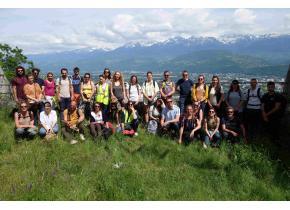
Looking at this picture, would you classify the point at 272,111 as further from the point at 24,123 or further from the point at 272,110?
the point at 24,123

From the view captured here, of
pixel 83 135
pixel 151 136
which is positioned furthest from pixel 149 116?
pixel 83 135

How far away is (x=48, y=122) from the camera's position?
11.1 meters

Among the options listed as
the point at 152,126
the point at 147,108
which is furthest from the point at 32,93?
the point at 152,126

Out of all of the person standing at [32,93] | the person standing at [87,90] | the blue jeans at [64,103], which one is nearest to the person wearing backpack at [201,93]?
the person standing at [87,90]

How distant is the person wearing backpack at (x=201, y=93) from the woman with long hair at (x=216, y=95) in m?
0.18

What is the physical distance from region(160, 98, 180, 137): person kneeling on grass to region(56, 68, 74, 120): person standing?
3.36 m

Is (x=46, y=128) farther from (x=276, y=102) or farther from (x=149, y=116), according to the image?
(x=276, y=102)

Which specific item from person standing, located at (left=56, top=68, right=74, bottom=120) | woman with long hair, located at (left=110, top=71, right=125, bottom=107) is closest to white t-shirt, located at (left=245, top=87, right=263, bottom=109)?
woman with long hair, located at (left=110, top=71, right=125, bottom=107)

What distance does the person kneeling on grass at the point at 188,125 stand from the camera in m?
11.1

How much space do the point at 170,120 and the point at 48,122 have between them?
13.3 ft

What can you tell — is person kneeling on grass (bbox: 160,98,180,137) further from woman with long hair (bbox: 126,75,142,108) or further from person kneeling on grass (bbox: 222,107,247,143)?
person kneeling on grass (bbox: 222,107,247,143)

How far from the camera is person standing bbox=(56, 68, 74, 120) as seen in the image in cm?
1204

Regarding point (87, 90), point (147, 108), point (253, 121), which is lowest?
point (253, 121)

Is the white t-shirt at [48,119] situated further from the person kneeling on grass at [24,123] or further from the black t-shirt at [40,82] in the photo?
the black t-shirt at [40,82]
